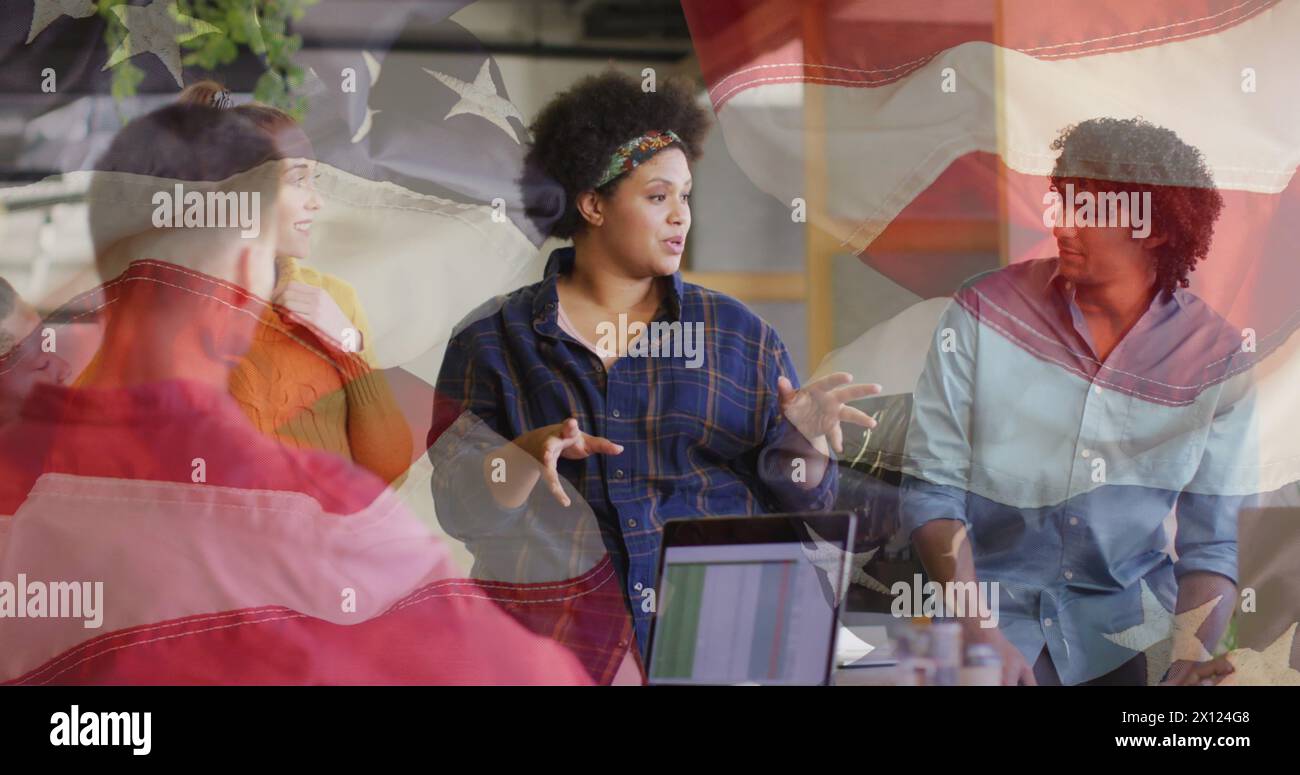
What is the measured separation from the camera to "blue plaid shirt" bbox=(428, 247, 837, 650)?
2.72m

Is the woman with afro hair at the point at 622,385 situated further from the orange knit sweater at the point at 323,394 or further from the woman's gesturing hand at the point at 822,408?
the orange knit sweater at the point at 323,394

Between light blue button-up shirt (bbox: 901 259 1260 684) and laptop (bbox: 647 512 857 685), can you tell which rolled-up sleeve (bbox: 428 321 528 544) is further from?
light blue button-up shirt (bbox: 901 259 1260 684)

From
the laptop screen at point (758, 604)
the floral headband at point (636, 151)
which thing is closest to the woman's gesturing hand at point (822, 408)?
the laptop screen at point (758, 604)

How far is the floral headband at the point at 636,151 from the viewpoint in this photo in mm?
2732

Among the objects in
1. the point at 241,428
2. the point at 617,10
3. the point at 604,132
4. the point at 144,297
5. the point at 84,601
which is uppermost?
the point at 617,10

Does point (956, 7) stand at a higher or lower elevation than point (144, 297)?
higher

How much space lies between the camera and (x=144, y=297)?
2717 mm

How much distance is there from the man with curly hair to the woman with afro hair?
30cm

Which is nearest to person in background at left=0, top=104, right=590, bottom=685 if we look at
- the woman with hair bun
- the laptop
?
the woman with hair bun

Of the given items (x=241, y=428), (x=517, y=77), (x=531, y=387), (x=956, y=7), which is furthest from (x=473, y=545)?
(x=956, y=7)

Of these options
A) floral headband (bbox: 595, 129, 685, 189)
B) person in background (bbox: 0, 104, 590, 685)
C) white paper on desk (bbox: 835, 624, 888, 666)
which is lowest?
white paper on desk (bbox: 835, 624, 888, 666)

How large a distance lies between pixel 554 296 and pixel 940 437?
2.68 feet

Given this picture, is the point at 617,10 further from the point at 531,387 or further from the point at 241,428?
the point at 241,428
